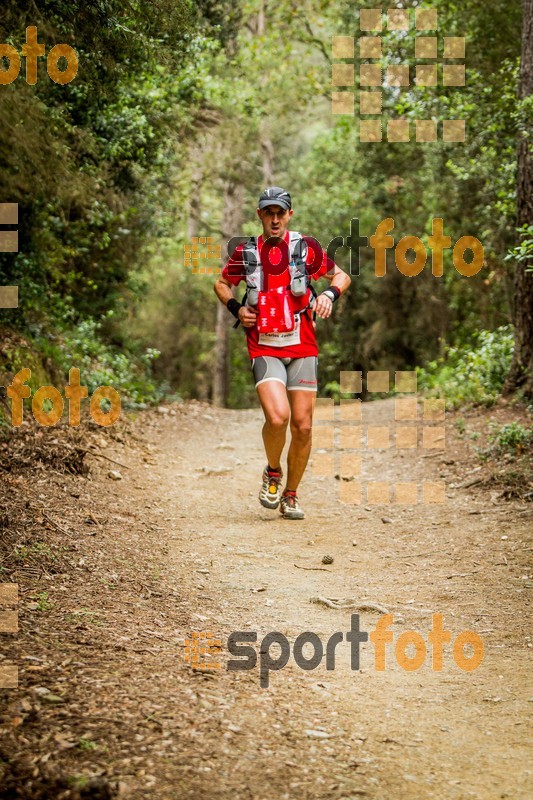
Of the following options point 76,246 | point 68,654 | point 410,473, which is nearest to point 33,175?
point 76,246

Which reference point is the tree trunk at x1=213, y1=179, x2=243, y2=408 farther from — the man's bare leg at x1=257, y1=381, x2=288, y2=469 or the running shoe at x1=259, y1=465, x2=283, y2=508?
the man's bare leg at x1=257, y1=381, x2=288, y2=469

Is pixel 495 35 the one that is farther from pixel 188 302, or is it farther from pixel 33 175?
pixel 188 302

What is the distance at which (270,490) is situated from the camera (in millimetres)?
7133

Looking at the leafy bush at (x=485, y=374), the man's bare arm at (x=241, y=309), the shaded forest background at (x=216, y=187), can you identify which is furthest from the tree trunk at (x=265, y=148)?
the man's bare arm at (x=241, y=309)

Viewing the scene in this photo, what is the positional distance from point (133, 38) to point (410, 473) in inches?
218

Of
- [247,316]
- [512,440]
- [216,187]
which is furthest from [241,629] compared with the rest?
[216,187]

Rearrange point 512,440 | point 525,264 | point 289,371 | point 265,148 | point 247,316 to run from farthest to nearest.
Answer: point 265,148 → point 525,264 → point 512,440 → point 289,371 → point 247,316

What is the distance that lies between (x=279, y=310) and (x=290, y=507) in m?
1.76

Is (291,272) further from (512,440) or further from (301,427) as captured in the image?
(512,440)

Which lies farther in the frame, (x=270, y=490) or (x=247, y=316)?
(x=270, y=490)

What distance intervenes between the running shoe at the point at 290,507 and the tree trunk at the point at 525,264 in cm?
423

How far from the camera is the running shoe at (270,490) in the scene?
713 centimetres

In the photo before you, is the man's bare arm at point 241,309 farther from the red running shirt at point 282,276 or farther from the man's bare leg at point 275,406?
the man's bare leg at point 275,406

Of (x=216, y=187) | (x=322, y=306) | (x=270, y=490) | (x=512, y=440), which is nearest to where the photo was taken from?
(x=322, y=306)
